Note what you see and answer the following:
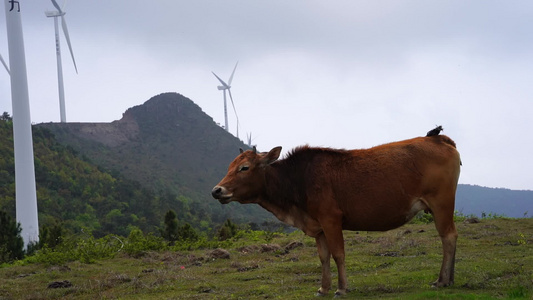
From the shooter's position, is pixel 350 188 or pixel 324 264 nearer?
pixel 350 188

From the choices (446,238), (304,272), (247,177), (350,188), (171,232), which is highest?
(247,177)

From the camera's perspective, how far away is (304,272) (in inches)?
581

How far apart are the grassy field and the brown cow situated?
1.11m

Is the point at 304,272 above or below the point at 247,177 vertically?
below

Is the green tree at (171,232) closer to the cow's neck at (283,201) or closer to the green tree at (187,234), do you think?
the green tree at (187,234)

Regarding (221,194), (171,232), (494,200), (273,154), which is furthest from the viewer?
(494,200)

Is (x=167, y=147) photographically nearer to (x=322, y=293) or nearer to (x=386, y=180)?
(x=322, y=293)

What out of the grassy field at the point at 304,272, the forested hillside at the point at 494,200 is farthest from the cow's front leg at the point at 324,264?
the forested hillside at the point at 494,200

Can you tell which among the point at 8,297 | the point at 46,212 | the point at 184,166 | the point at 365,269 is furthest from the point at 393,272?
the point at 184,166

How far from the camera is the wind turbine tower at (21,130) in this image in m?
38.7

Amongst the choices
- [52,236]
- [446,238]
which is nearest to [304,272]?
[446,238]

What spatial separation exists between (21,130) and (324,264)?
33.5 metres

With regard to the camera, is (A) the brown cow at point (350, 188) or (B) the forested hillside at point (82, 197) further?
(B) the forested hillside at point (82, 197)

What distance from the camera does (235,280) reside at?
1427cm
